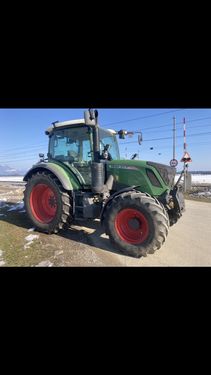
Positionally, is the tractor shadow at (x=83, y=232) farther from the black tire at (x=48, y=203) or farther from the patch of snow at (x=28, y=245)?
the patch of snow at (x=28, y=245)

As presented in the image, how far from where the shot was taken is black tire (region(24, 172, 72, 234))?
14.4 feet

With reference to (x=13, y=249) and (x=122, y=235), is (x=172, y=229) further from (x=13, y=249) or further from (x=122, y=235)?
(x=13, y=249)

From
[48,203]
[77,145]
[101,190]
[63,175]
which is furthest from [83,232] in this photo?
[77,145]

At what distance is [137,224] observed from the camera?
3.60 metres

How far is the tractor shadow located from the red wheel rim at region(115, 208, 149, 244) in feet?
1.12

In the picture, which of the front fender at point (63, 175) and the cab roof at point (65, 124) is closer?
the front fender at point (63, 175)

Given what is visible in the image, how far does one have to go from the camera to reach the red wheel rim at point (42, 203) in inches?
191

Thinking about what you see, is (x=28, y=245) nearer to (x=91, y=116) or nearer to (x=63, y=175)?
(x=63, y=175)

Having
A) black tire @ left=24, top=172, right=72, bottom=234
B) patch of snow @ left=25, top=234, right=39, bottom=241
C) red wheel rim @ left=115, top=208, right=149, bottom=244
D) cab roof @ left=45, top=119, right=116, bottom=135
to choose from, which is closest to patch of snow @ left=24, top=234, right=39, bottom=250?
patch of snow @ left=25, top=234, right=39, bottom=241

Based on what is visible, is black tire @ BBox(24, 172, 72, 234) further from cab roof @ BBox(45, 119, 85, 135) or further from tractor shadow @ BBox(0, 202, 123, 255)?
cab roof @ BBox(45, 119, 85, 135)

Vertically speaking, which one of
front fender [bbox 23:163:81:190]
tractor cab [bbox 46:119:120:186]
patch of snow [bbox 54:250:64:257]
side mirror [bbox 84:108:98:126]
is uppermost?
side mirror [bbox 84:108:98:126]

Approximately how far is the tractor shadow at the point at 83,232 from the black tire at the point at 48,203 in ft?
0.94

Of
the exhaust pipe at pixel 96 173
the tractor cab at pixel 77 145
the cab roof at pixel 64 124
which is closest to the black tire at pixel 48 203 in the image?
the tractor cab at pixel 77 145
